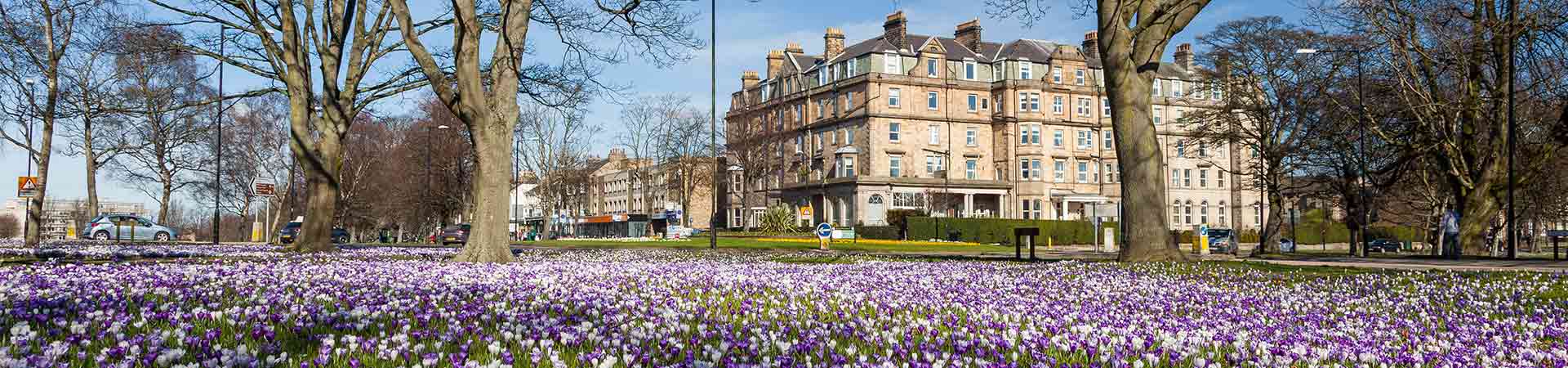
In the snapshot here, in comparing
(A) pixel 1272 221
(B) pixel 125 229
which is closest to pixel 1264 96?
(A) pixel 1272 221

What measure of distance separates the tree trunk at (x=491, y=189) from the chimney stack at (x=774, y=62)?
251 ft

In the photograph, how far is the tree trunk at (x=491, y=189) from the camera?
16.1 meters

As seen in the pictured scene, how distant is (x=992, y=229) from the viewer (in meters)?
61.9

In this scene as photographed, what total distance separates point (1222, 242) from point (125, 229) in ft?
166

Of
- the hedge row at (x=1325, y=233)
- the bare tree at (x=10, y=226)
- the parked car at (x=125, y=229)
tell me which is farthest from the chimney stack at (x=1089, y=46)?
the bare tree at (x=10, y=226)

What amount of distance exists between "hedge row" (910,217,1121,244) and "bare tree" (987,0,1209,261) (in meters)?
36.0

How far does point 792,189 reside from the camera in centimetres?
8444

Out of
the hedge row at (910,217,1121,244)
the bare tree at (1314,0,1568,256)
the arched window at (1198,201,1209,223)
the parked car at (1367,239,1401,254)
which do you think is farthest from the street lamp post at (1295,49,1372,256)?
the arched window at (1198,201,1209,223)

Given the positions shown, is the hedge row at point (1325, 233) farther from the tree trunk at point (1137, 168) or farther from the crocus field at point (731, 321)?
the crocus field at point (731, 321)

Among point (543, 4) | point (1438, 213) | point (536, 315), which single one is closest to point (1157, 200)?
point (543, 4)

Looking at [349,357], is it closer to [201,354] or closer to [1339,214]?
[201,354]

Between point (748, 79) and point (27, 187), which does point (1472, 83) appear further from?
point (748, 79)

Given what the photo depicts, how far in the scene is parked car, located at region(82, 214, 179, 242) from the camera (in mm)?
47375

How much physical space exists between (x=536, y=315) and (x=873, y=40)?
7723 cm
